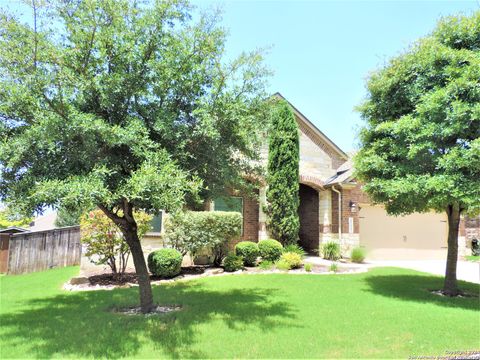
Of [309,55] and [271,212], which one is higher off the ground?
[309,55]

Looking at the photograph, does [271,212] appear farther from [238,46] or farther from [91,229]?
[238,46]

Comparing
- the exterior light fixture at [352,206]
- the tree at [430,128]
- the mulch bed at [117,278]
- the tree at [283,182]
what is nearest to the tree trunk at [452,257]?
the tree at [430,128]

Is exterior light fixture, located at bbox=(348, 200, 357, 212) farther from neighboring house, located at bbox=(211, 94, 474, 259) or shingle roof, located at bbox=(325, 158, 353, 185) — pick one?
shingle roof, located at bbox=(325, 158, 353, 185)

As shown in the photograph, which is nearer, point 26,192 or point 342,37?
point 26,192

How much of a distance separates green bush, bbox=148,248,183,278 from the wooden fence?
4.88 m

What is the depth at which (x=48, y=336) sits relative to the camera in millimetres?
5617

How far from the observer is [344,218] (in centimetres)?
1584

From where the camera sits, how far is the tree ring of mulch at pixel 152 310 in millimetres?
6934

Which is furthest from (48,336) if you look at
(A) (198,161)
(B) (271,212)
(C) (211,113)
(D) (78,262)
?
(B) (271,212)

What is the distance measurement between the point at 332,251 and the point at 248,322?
938cm

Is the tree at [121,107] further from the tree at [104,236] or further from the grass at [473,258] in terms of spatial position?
the grass at [473,258]

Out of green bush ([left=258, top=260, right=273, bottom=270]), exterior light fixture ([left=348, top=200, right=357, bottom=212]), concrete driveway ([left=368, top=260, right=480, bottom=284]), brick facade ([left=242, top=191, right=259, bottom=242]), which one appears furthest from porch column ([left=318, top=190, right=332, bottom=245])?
green bush ([left=258, top=260, right=273, bottom=270])

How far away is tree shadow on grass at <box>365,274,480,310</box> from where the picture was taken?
7.98m

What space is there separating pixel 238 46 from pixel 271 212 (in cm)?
866
